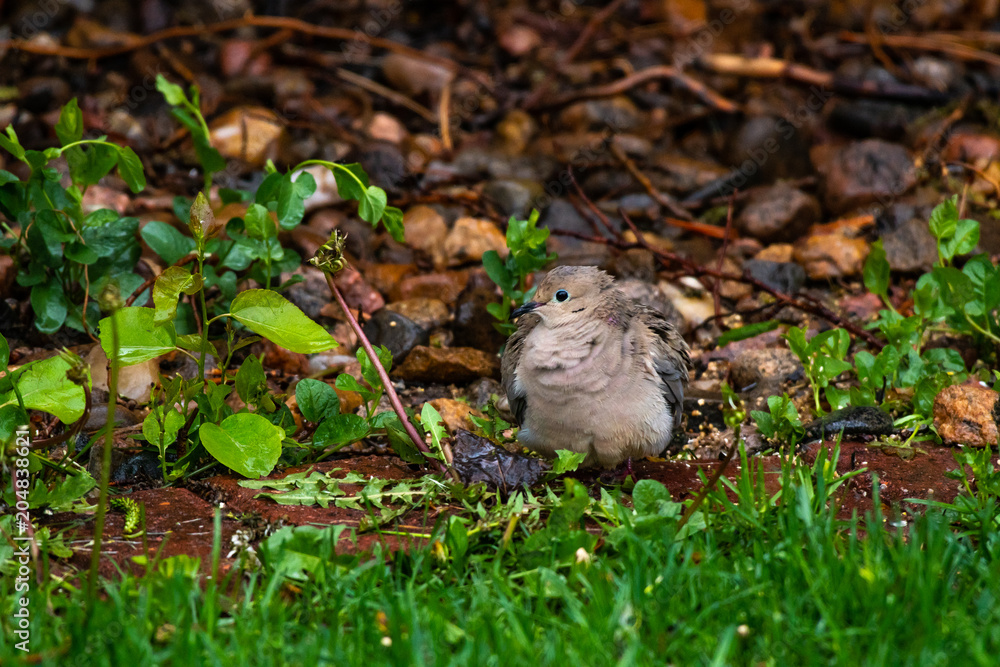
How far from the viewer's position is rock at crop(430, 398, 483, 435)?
4273 millimetres

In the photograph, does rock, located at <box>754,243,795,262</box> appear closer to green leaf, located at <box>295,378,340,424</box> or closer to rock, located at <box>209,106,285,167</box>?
green leaf, located at <box>295,378,340,424</box>

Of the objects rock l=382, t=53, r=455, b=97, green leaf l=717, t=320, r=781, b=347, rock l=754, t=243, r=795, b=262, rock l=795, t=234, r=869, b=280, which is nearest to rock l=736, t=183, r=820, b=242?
rock l=754, t=243, r=795, b=262

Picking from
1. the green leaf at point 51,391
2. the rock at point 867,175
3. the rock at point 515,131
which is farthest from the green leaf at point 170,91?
the rock at point 867,175

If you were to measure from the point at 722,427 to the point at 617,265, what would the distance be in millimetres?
1434

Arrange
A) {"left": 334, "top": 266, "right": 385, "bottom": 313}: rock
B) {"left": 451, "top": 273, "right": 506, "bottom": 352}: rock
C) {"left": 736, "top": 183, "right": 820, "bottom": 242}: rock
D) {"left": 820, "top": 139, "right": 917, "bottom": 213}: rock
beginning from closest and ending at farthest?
{"left": 451, "top": 273, "right": 506, "bottom": 352}: rock → {"left": 334, "top": 266, "right": 385, "bottom": 313}: rock → {"left": 736, "top": 183, "right": 820, "bottom": 242}: rock → {"left": 820, "top": 139, "right": 917, "bottom": 213}: rock

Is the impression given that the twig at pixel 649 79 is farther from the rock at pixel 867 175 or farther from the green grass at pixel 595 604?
the green grass at pixel 595 604

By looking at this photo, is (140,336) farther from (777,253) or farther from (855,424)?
(777,253)

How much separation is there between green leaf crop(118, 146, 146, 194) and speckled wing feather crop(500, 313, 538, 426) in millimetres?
1647

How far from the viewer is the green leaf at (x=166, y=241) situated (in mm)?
4027

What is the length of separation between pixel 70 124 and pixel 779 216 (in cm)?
410

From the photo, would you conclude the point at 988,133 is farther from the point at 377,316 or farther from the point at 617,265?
the point at 377,316

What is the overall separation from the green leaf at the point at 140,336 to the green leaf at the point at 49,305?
918 millimetres

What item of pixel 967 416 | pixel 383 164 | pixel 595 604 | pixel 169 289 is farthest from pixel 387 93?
pixel 595 604

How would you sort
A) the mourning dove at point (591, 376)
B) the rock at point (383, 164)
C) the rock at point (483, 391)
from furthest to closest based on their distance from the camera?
the rock at point (383, 164), the rock at point (483, 391), the mourning dove at point (591, 376)
